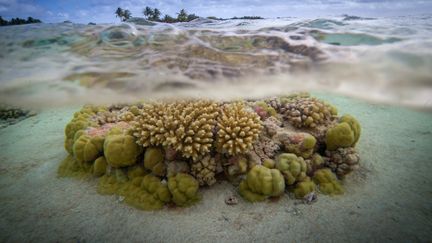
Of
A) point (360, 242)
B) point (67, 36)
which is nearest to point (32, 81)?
point (67, 36)

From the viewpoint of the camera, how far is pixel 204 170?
15.1 feet

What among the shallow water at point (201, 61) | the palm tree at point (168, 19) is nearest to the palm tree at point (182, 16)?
the palm tree at point (168, 19)

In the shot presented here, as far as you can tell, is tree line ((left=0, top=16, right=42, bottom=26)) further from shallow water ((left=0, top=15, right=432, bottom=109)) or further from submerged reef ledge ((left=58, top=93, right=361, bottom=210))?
submerged reef ledge ((left=58, top=93, right=361, bottom=210))

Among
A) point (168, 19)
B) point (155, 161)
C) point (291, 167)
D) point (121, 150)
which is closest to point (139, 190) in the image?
point (155, 161)

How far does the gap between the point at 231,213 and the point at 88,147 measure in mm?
3709

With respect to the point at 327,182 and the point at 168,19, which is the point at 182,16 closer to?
the point at 168,19

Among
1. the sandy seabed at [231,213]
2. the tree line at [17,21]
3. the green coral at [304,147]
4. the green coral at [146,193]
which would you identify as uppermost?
the tree line at [17,21]

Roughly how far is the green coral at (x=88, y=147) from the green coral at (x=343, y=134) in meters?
5.52

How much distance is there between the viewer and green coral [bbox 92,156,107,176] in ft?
17.0

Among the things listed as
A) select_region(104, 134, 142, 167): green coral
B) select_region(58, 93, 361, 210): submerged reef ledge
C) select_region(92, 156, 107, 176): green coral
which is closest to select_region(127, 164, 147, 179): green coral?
select_region(58, 93, 361, 210): submerged reef ledge

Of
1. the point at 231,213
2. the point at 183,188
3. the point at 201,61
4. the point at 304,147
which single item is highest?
the point at 201,61

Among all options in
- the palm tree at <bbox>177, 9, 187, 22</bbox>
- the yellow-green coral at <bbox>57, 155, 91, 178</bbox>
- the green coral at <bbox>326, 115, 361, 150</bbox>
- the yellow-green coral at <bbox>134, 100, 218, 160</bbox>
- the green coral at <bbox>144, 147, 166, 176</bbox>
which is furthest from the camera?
the palm tree at <bbox>177, 9, 187, 22</bbox>

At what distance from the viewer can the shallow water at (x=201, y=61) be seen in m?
6.75

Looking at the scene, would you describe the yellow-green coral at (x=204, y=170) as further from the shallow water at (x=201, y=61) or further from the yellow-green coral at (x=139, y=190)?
the shallow water at (x=201, y=61)
